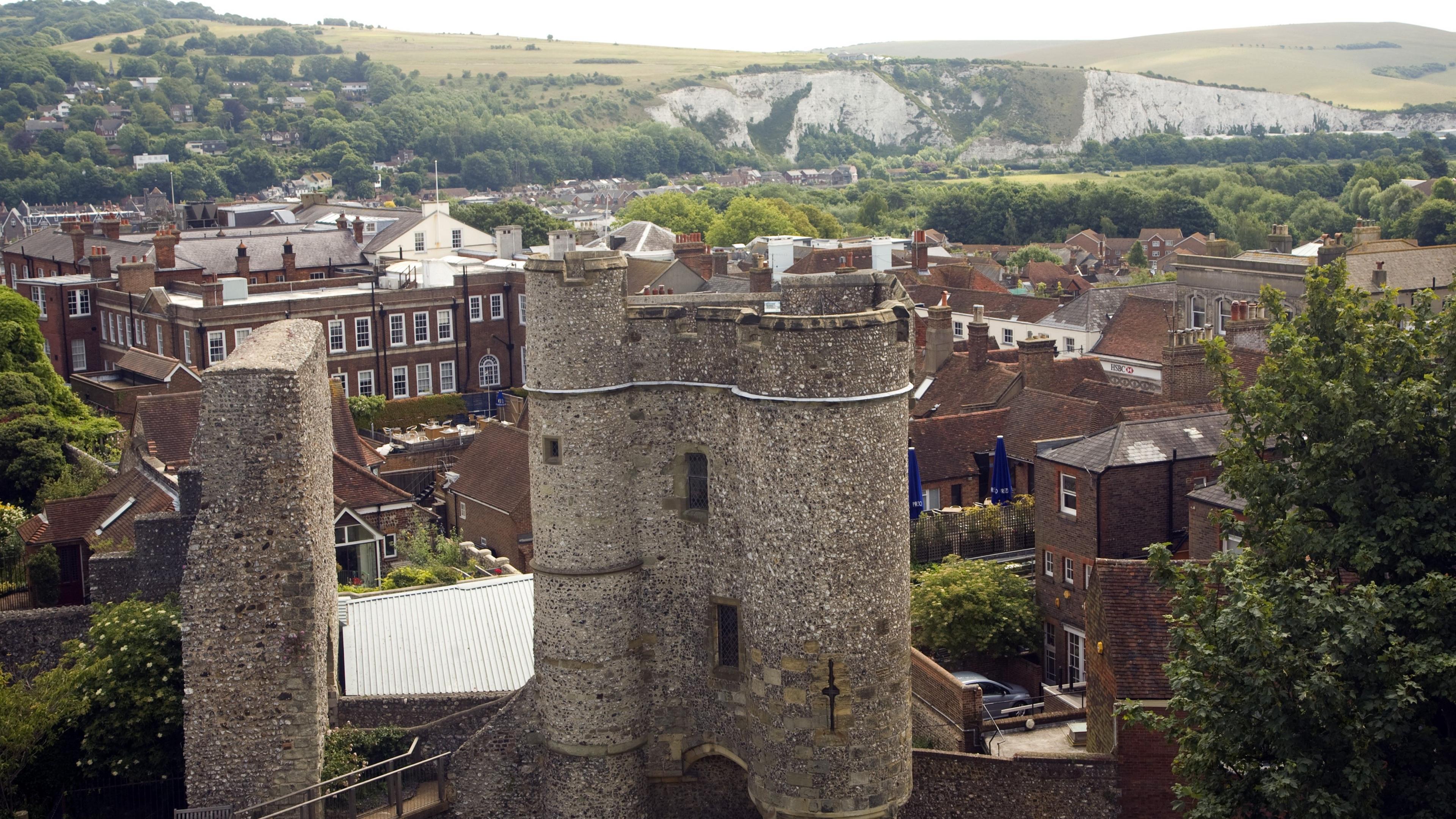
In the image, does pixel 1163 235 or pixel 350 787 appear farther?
pixel 1163 235

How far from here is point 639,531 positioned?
24.0 metres

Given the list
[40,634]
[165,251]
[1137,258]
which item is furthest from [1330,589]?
[1137,258]

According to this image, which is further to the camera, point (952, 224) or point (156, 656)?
point (952, 224)

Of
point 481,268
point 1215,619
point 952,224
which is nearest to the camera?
point 1215,619

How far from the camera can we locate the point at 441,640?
28281 mm

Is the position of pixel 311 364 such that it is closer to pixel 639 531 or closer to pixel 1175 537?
pixel 639 531

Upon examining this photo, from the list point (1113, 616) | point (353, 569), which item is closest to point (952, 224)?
point (353, 569)

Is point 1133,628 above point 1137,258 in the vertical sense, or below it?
above

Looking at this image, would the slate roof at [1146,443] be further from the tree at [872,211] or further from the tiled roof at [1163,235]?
the tree at [872,211]

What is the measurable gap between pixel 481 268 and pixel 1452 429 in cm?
5835

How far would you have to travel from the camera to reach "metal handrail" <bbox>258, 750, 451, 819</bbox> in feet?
77.0

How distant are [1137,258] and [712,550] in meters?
110

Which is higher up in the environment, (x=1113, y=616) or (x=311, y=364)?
(x=311, y=364)

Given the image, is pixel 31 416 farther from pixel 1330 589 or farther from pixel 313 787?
pixel 1330 589
